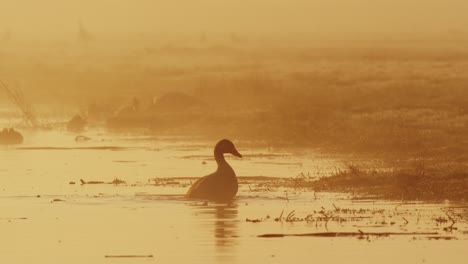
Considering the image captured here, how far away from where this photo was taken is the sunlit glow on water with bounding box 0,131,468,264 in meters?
16.5

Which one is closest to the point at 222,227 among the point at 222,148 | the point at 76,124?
the point at 222,148

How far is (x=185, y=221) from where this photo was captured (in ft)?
63.2

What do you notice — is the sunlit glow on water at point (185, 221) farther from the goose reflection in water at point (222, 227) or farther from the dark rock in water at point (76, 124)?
the dark rock in water at point (76, 124)

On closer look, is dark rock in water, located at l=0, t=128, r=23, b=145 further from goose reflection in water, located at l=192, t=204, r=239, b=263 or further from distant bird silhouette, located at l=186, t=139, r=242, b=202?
goose reflection in water, located at l=192, t=204, r=239, b=263

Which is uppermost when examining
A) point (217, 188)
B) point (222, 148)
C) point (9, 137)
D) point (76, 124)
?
point (76, 124)

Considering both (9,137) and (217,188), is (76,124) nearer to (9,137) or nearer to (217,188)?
(9,137)

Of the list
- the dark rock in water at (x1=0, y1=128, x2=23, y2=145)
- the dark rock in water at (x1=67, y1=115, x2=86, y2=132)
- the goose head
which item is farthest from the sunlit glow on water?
the dark rock in water at (x1=67, y1=115, x2=86, y2=132)

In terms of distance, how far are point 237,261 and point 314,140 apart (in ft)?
53.6

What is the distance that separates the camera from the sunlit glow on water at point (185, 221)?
16.5 metres

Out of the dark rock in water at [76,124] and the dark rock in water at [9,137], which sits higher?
the dark rock in water at [76,124]

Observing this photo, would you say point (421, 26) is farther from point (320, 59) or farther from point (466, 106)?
point (466, 106)

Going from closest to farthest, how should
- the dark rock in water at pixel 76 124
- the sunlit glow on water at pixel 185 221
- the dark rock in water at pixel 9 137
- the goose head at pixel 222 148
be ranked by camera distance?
the sunlit glow on water at pixel 185 221, the goose head at pixel 222 148, the dark rock in water at pixel 9 137, the dark rock in water at pixel 76 124

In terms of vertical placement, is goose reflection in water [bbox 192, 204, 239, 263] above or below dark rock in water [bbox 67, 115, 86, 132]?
below

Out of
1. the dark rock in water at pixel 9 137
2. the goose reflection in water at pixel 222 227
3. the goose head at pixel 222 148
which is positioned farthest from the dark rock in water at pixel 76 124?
the goose reflection in water at pixel 222 227
